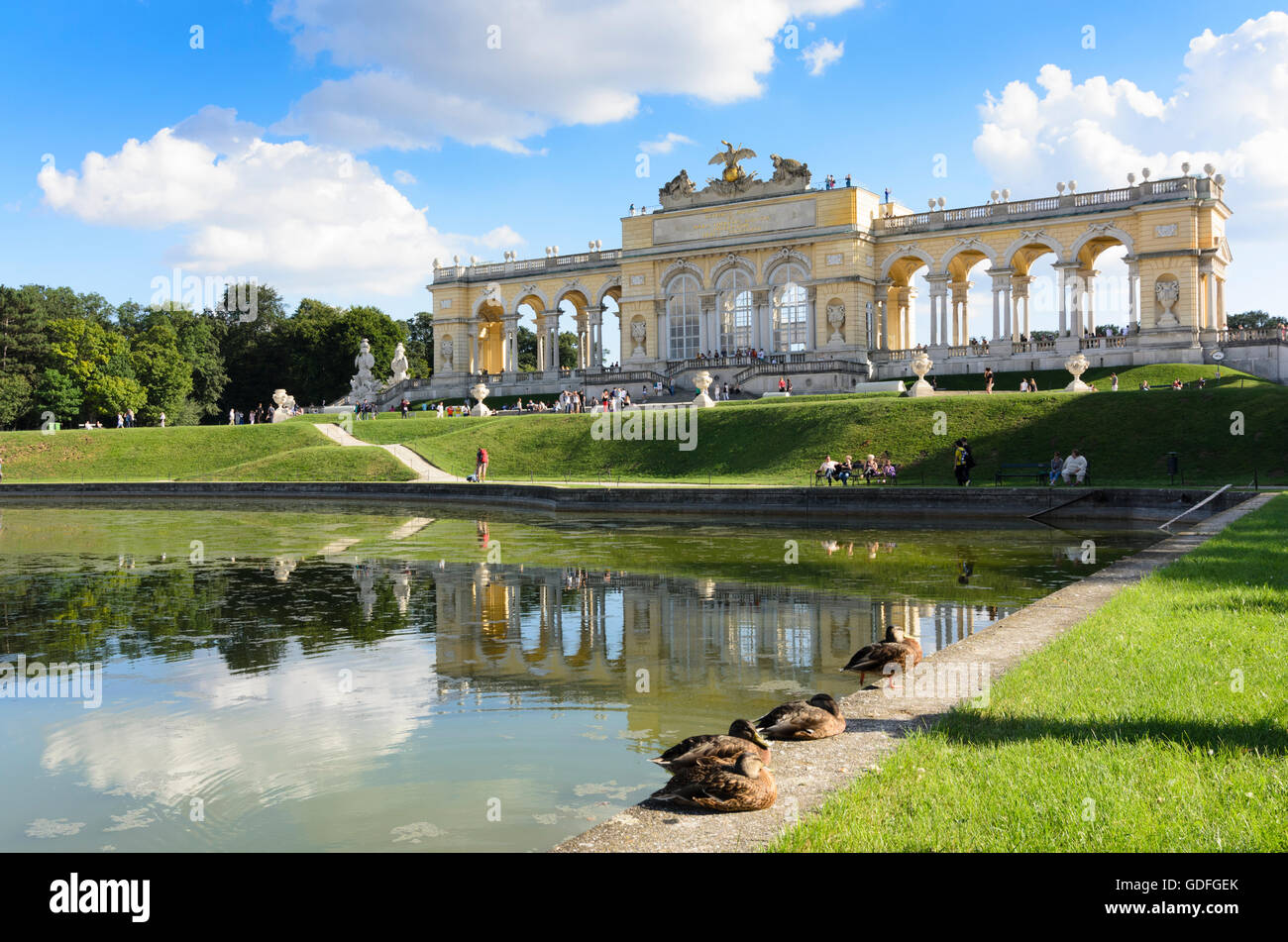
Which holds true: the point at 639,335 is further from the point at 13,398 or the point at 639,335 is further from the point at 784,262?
the point at 13,398

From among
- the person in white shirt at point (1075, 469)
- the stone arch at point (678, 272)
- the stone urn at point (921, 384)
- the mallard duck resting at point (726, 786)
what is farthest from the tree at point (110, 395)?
the mallard duck resting at point (726, 786)

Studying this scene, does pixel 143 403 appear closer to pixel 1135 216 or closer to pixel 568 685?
pixel 1135 216

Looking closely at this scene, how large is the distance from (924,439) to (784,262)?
3039 centimetres

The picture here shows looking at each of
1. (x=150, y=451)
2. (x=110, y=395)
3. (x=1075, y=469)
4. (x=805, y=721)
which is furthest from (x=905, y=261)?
(x=805, y=721)

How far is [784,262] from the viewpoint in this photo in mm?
64875

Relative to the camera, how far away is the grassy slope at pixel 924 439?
3195 centimetres

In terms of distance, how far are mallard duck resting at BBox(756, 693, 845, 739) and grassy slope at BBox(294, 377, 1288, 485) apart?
2637cm

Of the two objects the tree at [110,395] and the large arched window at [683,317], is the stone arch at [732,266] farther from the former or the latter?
the tree at [110,395]

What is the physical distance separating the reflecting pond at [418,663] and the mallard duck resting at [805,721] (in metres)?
0.93

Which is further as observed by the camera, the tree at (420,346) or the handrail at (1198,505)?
the tree at (420,346)

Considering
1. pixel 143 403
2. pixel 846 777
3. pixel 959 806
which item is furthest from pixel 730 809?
pixel 143 403

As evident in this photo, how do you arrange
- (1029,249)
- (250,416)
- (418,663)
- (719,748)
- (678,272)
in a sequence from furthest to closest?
(250,416) → (678,272) → (1029,249) → (418,663) → (719,748)

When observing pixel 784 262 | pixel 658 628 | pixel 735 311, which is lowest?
pixel 658 628

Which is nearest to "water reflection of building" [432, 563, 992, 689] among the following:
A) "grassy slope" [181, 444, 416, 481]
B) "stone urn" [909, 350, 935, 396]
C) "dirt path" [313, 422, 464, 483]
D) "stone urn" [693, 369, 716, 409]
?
"dirt path" [313, 422, 464, 483]
